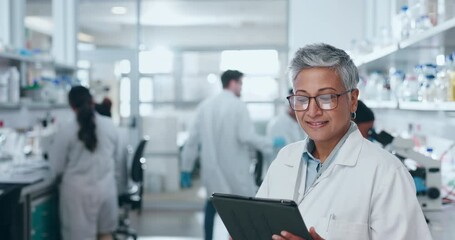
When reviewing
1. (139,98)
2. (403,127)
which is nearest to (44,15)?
(139,98)

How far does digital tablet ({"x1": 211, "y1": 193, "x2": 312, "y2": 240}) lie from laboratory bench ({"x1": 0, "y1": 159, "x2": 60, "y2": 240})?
1584 millimetres

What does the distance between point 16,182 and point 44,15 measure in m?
3.90

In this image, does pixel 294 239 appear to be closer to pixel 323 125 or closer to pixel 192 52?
pixel 323 125

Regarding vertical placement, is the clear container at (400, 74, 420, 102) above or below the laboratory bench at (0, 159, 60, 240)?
above

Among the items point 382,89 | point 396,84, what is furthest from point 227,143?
point 396,84

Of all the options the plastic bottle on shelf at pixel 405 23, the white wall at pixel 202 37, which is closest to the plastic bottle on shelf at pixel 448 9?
the plastic bottle on shelf at pixel 405 23

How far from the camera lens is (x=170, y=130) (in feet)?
21.3

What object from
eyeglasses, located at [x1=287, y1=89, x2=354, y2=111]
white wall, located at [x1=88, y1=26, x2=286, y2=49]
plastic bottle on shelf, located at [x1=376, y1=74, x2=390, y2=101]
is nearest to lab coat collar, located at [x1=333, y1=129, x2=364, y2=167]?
eyeglasses, located at [x1=287, y1=89, x2=354, y2=111]

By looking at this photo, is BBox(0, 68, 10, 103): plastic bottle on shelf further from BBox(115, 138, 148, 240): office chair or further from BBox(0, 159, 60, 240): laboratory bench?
BBox(115, 138, 148, 240): office chair

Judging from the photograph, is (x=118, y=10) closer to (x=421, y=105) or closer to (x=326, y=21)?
(x=326, y=21)

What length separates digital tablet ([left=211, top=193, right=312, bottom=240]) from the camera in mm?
1260

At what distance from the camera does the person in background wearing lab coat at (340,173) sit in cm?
132

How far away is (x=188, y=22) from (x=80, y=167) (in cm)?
336

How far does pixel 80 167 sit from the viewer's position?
12.3 feet
